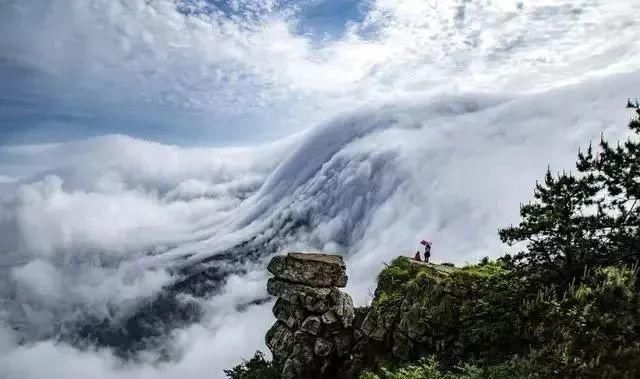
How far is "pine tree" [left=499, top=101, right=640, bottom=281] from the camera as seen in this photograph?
23797 mm

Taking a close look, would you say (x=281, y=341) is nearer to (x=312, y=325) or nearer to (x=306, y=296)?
(x=312, y=325)

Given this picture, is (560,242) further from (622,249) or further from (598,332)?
(598,332)

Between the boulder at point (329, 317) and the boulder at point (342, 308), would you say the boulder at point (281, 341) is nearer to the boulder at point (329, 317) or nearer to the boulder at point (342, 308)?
the boulder at point (329, 317)

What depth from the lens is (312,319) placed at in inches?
1501

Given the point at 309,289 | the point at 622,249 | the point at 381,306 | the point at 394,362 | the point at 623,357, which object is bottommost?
the point at 623,357

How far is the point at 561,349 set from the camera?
52.1 feet

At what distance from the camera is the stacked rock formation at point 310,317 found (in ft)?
122

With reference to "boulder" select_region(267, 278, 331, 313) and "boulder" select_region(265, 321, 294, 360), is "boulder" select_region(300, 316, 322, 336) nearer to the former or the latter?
"boulder" select_region(267, 278, 331, 313)

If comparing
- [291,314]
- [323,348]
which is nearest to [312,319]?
[291,314]

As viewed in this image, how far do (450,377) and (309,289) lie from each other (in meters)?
18.1

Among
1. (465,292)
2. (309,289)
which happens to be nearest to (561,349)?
(465,292)

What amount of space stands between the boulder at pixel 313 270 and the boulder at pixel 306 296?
24.0 inches

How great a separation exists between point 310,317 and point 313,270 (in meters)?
4.04

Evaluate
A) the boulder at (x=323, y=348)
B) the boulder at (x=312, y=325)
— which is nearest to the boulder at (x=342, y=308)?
the boulder at (x=312, y=325)
